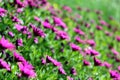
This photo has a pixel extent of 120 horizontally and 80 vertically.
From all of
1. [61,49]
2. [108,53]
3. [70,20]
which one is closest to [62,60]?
[61,49]

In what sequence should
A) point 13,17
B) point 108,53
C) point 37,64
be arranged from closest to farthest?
point 37,64 → point 13,17 → point 108,53

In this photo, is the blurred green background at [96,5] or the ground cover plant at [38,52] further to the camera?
the blurred green background at [96,5]

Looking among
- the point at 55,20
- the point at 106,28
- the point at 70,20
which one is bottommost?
the point at 106,28

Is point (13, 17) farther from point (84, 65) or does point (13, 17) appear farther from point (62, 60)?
point (84, 65)

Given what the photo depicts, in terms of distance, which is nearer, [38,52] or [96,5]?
[38,52]

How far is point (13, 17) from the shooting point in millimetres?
4938

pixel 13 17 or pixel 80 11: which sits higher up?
pixel 13 17

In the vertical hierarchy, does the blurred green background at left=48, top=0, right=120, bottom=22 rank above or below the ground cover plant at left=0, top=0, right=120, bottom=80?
below

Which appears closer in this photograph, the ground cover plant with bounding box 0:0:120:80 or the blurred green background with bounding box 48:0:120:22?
the ground cover plant with bounding box 0:0:120:80

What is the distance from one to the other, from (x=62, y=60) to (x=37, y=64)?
621 mm

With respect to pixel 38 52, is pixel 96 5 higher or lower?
lower

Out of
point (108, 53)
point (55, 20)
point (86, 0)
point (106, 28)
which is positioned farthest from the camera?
point (86, 0)

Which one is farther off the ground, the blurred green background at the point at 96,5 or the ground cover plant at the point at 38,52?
the ground cover plant at the point at 38,52

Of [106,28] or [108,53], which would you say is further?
[106,28]
